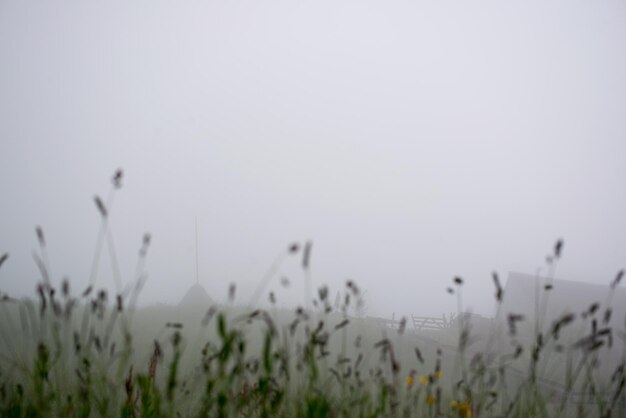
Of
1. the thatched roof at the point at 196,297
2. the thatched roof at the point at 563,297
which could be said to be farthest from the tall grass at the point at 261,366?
the thatched roof at the point at 196,297

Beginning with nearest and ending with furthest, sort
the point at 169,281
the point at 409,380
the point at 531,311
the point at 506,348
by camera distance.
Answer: the point at 409,380, the point at 506,348, the point at 531,311, the point at 169,281

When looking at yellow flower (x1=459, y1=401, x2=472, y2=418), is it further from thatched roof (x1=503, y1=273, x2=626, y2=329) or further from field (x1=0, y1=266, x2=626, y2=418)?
thatched roof (x1=503, y1=273, x2=626, y2=329)

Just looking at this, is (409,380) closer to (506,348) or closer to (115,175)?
(115,175)

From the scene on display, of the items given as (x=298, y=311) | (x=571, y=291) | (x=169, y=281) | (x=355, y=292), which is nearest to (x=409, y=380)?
(x=355, y=292)

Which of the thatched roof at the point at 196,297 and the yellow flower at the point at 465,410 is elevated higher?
the yellow flower at the point at 465,410

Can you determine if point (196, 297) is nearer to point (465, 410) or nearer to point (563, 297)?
point (563, 297)

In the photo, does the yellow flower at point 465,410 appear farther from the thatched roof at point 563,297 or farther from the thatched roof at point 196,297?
the thatched roof at point 196,297

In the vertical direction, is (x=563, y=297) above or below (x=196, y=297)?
above

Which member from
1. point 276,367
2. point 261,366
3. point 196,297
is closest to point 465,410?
point 261,366

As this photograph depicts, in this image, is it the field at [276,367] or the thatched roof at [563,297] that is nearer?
the field at [276,367]

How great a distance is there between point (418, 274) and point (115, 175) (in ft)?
581

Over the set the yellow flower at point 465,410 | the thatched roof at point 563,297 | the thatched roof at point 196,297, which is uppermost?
the yellow flower at point 465,410

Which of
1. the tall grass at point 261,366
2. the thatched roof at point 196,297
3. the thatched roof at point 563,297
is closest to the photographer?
the tall grass at point 261,366

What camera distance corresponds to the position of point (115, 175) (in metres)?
1.51
